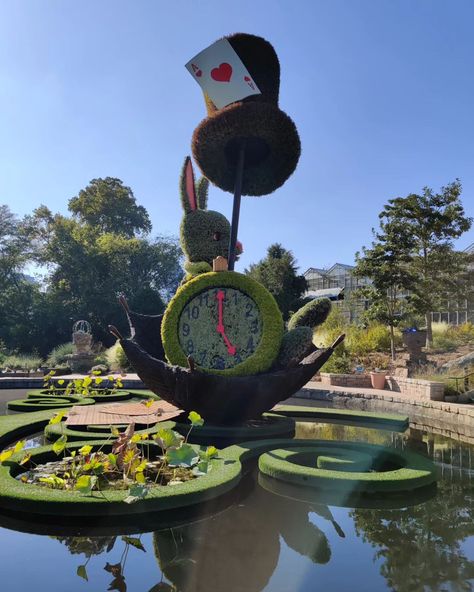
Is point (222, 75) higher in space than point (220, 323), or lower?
higher

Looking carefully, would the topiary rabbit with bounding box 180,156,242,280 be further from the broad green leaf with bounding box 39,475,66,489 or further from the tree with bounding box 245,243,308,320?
the tree with bounding box 245,243,308,320

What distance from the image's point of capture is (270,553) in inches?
137

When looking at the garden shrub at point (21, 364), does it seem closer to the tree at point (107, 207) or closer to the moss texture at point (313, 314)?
the moss texture at point (313, 314)

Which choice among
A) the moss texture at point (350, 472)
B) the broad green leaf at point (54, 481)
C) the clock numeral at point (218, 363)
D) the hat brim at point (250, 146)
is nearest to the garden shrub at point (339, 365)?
the hat brim at point (250, 146)

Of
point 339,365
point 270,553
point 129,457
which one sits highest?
point 339,365

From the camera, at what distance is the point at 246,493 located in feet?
15.9

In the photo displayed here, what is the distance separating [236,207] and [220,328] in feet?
7.26

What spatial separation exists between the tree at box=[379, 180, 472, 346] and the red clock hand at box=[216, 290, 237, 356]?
11974 mm

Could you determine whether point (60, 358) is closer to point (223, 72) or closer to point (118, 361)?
point (118, 361)

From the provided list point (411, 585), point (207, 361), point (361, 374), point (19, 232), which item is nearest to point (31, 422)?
point (207, 361)

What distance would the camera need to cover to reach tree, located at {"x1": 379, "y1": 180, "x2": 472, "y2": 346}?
59.0 ft

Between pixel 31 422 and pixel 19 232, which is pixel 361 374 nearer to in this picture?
pixel 31 422

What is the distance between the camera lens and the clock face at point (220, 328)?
761cm

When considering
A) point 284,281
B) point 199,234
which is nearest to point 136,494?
point 199,234
